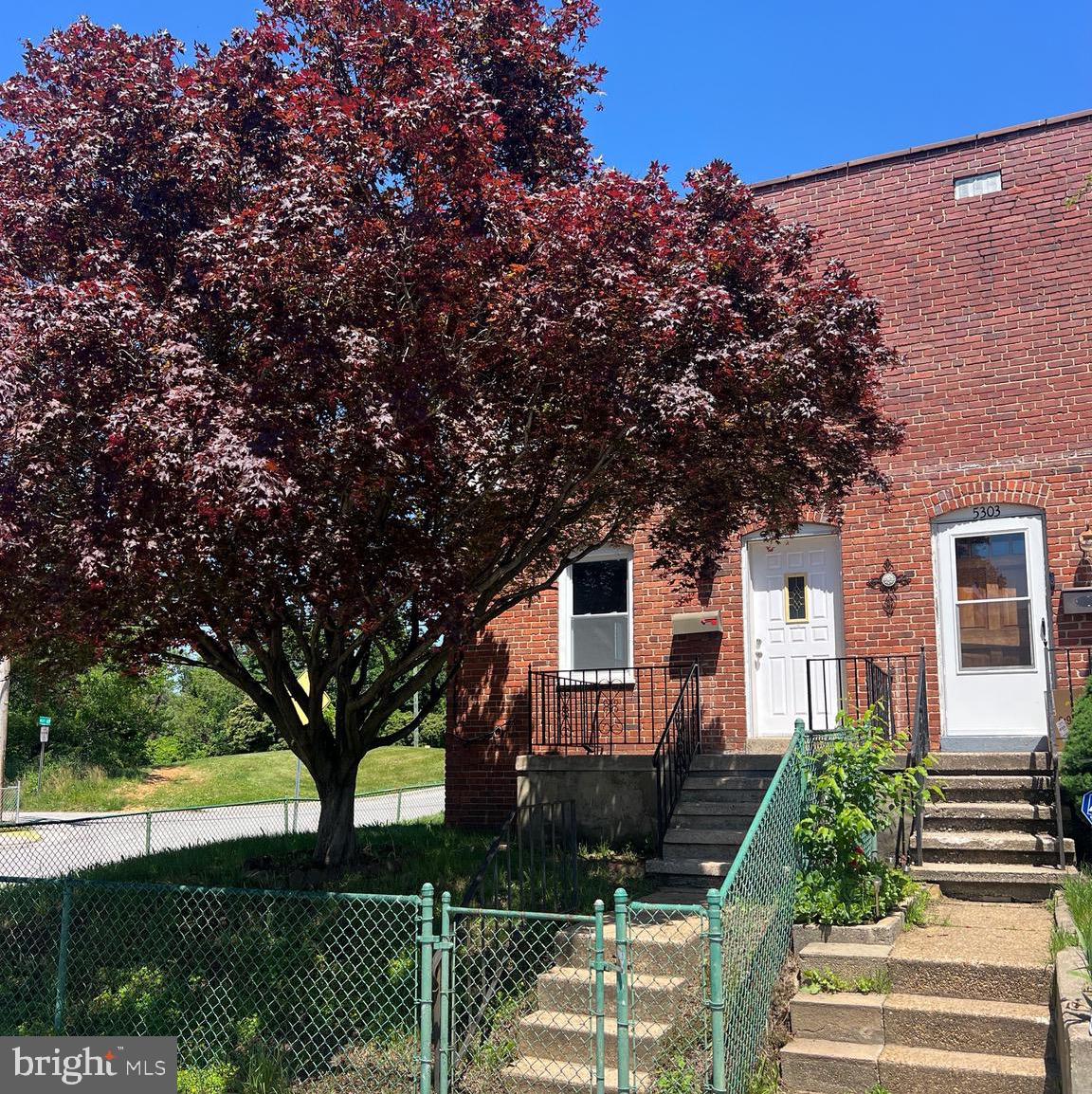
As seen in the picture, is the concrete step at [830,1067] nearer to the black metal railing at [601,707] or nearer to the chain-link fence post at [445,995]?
the chain-link fence post at [445,995]

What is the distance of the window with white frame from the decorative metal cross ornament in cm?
284

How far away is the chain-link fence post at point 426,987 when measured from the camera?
5715 mm

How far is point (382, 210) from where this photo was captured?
6.75 meters

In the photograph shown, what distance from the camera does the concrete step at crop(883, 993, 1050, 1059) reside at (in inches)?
236

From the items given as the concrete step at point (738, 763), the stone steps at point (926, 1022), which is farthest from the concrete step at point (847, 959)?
the concrete step at point (738, 763)

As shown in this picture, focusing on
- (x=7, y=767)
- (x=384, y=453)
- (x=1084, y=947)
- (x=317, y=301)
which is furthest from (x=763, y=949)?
(x=7, y=767)

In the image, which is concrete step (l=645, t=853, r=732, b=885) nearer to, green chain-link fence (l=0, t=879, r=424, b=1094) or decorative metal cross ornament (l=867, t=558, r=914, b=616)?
green chain-link fence (l=0, t=879, r=424, b=1094)

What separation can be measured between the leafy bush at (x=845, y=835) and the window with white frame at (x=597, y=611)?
5348 mm

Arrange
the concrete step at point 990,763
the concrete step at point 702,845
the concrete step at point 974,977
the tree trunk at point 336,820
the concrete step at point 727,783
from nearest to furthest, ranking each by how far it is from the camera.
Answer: the concrete step at point 974,977 < the concrete step at point 702,845 < the tree trunk at point 336,820 < the concrete step at point 990,763 < the concrete step at point 727,783

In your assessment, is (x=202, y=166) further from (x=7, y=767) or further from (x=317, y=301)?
(x=7, y=767)

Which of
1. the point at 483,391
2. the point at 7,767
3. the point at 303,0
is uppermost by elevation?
the point at 303,0

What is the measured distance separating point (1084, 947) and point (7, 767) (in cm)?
3266

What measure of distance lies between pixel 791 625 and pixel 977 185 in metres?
5.15

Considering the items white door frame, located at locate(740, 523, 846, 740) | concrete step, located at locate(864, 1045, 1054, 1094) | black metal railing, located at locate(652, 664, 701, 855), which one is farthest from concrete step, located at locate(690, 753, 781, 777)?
concrete step, located at locate(864, 1045, 1054, 1094)
